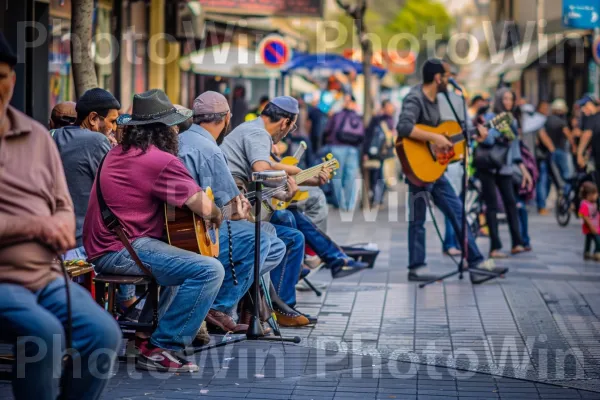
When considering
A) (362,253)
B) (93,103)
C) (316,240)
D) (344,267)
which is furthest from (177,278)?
(362,253)

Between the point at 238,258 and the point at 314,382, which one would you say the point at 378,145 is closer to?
the point at 238,258

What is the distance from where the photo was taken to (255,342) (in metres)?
7.78

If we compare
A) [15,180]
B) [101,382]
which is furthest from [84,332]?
[15,180]

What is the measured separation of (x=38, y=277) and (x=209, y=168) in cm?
284

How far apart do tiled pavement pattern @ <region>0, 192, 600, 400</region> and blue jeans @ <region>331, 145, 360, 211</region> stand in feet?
23.7

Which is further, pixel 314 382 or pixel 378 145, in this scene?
pixel 378 145

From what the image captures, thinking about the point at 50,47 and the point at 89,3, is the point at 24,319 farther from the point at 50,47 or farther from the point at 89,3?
the point at 50,47

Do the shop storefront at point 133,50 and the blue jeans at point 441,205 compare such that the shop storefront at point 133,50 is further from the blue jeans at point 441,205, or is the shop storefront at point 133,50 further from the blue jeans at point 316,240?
the blue jeans at point 316,240

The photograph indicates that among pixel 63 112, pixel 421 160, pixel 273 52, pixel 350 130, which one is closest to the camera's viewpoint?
pixel 63 112

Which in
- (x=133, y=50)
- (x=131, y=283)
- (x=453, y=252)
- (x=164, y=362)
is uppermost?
(x=133, y=50)

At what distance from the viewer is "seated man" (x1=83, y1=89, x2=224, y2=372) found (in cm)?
659

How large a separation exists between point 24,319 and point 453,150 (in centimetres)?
691

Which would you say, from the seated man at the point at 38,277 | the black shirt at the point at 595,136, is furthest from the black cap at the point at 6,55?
the black shirt at the point at 595,136

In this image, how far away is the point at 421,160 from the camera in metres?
10.7
